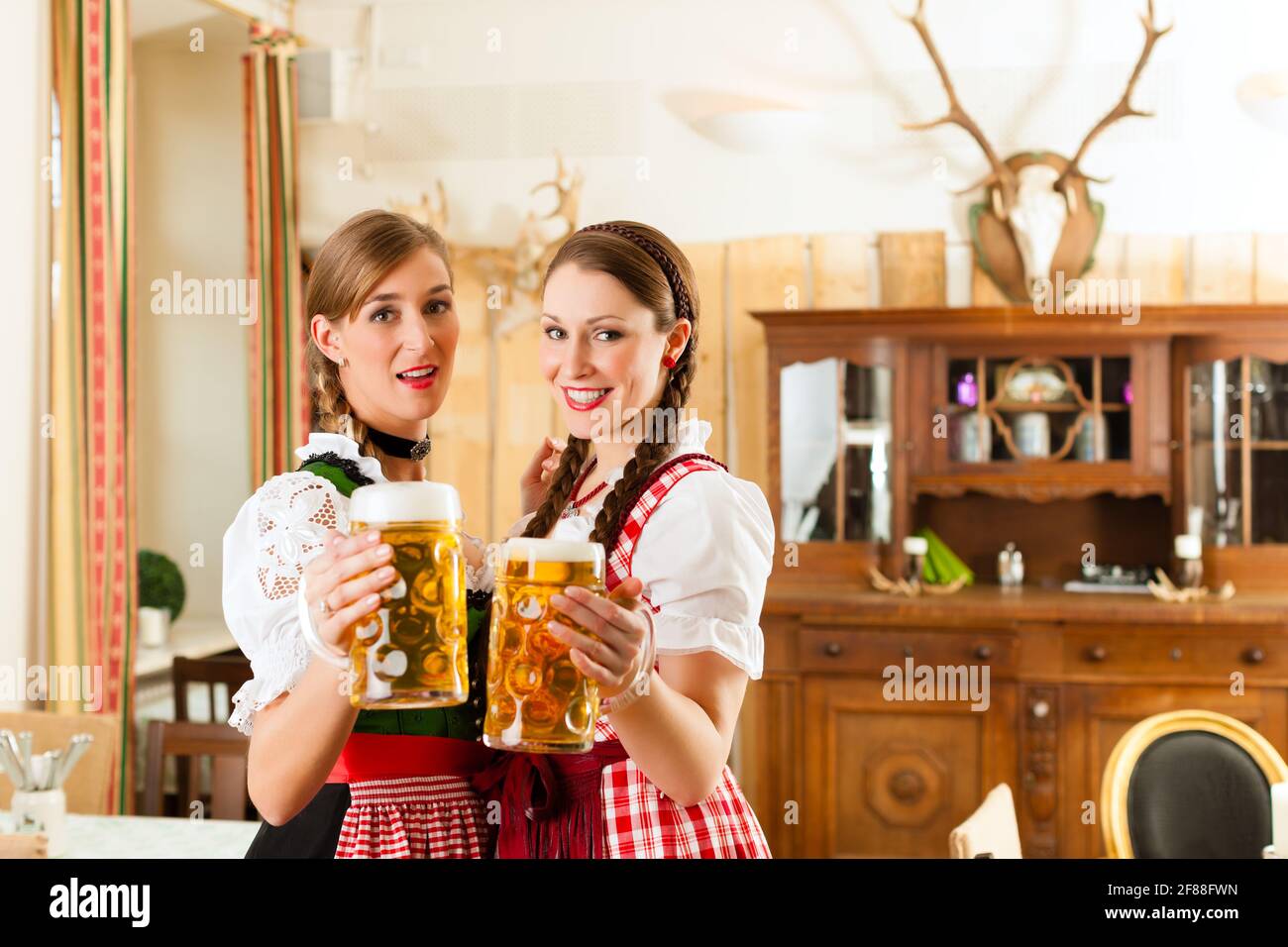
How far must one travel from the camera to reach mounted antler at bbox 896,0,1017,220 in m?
3.49

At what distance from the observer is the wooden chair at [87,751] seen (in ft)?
7.15

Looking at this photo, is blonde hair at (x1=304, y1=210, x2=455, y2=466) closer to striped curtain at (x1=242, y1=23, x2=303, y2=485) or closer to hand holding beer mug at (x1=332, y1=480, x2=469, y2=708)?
hand holding beer mug at (x1=332, y1=480, x2=469, y2=708)

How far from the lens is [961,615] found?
325 centimetres

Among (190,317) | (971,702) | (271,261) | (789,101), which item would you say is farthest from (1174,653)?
(190,317)

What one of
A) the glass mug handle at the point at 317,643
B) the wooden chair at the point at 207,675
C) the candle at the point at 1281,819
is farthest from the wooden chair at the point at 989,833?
the wooden chair at the point at 207,675

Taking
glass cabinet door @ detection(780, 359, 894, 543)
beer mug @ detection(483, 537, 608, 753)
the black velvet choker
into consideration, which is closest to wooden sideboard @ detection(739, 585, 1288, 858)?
glass cabinet door @ detection(780, 359, 894, 543)

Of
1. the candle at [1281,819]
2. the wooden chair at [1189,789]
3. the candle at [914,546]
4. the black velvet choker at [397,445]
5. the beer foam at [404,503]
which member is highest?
the black velvet choker at [397,445]

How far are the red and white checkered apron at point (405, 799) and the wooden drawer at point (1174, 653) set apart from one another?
268 centimetres

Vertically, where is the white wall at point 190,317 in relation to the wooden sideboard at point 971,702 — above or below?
above

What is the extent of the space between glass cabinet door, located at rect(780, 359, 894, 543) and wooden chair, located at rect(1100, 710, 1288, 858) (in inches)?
62.3

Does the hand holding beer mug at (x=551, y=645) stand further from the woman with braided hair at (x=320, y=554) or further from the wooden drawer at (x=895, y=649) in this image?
the wooden drawer at (x=895, y=649)
